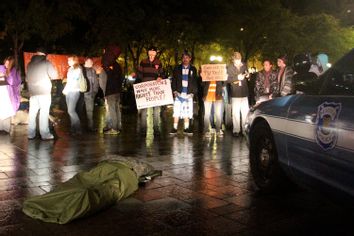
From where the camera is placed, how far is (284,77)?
9984 mm

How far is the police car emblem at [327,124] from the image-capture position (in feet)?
13.9

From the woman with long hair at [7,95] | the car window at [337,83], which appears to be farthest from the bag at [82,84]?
the car window at [337,83]

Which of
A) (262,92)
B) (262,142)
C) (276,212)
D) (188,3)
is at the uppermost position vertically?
(188,3)

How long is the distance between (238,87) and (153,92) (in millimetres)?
1946

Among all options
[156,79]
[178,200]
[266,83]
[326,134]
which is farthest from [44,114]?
[326,134]

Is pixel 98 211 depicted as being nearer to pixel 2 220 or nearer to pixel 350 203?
pixel 2 220

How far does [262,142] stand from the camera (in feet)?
19.9

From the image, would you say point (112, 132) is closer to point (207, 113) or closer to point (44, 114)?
point (44, 114)

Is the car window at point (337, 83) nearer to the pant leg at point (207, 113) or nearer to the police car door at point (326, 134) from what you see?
the police car door at point (326, 134)

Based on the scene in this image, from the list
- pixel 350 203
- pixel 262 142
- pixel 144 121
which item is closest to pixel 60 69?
pixel 144 121

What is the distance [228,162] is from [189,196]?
2375mm

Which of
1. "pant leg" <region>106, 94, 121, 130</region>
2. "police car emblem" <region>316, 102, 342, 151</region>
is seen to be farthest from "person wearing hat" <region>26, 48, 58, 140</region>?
"police car emblem" <region>316, 102, 342, 151</region>

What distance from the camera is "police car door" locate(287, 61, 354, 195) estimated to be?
4.10 m

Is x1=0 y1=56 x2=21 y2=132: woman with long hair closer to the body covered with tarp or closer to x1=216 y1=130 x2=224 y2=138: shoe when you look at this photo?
x1=216 y1=130 x2=224 y2=138: shoe
